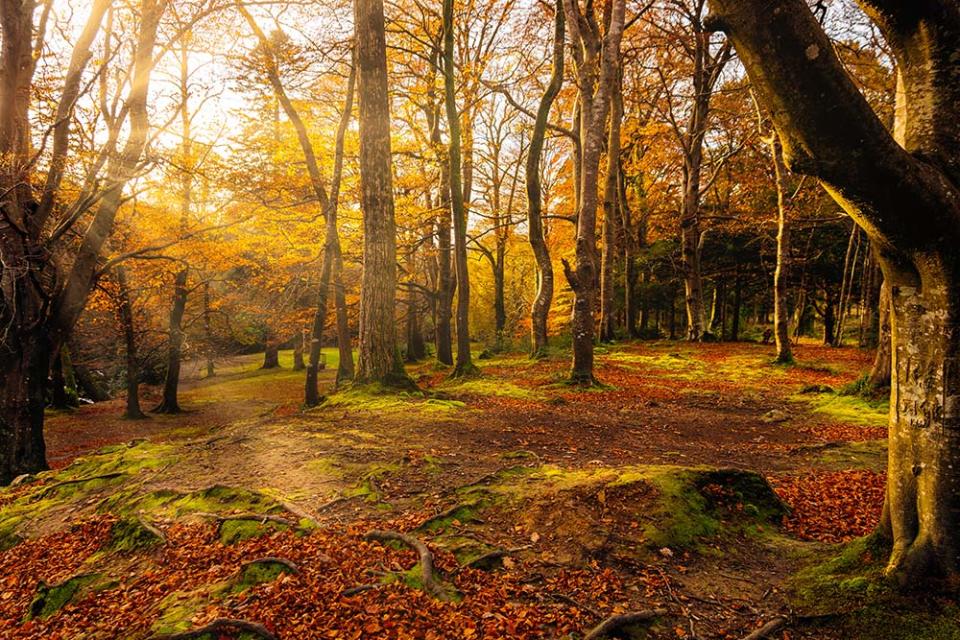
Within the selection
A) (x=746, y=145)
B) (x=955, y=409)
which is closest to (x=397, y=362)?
(x=955, y=409)

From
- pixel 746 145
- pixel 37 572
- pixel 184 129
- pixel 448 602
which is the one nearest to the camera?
pixel 448 602

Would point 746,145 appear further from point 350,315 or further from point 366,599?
point 366,599

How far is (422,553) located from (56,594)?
302cm

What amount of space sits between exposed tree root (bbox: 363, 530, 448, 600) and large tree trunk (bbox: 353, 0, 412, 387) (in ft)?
19.4

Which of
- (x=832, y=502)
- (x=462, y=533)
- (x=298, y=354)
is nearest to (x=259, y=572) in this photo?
(x=462, y=533)

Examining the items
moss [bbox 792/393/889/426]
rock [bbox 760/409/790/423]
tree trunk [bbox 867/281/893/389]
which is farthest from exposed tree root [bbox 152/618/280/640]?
tree trunk [bbox 867/281/893/389]

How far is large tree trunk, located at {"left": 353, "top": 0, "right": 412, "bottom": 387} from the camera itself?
9.39m

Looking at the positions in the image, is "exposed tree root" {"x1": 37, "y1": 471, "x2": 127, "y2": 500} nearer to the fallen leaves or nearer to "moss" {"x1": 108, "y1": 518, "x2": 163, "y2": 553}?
"moss" {"x1": 108, "y1": 518, "x2": 163, "y2": 553}

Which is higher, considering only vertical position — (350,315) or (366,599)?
(350,315)

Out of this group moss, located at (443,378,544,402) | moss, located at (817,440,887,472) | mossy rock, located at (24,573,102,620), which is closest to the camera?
mossy rock, located at (24,573,102,620)

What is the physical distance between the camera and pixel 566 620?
2.79 meters

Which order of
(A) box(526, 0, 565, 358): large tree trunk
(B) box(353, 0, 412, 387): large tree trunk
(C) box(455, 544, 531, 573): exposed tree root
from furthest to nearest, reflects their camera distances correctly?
(A) box(526, 0, 565, 358): large tree trunk, (B) box(353, 0, 412, 387): large tree trunk, (C) box(455, 544, 531, 573): exposed tree root

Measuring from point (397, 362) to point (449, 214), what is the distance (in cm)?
987

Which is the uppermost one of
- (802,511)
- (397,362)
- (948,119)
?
(948,119)
